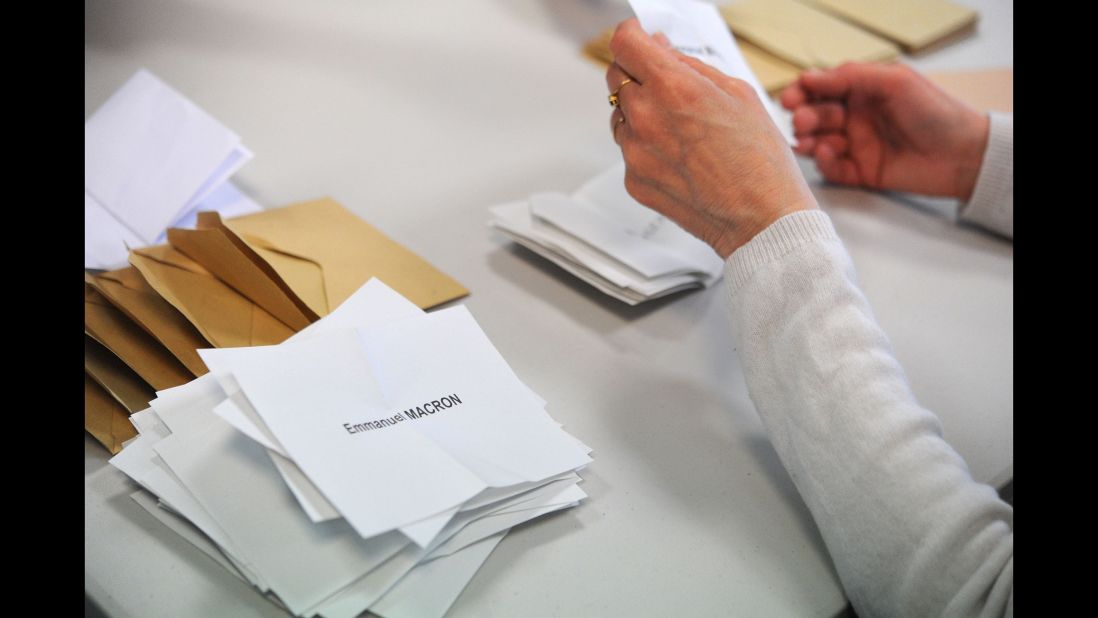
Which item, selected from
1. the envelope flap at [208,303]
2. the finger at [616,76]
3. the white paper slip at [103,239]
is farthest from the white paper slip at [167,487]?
the finger at [616,76]

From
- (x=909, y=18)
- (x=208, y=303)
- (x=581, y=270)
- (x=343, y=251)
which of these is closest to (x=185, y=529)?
(x=208, y=303)

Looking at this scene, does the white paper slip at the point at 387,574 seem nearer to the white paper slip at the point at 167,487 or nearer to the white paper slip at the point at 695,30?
the white paper slip at the point at 167,487

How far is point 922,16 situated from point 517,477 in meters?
1.44

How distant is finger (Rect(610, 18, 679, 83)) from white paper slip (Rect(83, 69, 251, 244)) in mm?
465

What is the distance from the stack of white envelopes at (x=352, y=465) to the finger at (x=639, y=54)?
0.34m

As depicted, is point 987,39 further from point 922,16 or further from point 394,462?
point 394,462

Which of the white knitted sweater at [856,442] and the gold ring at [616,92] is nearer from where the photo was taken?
the white knitted sweater at [856,442]

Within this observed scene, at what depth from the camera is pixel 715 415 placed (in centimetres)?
84

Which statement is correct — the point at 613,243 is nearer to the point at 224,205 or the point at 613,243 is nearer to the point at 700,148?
the point at 700,148

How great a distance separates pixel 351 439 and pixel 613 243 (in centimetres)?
43

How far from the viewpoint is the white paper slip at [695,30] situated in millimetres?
998

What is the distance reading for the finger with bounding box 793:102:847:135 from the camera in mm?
1271

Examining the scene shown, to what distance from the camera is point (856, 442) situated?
2.25 feet
